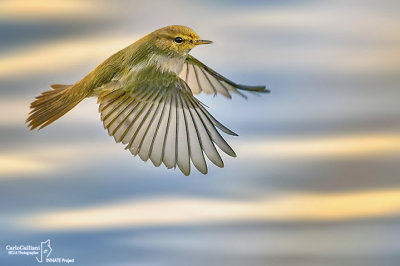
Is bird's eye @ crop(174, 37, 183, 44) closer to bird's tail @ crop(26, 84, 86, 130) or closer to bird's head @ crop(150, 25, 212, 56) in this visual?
bird's head @ crop(150, 25, 212, 56)

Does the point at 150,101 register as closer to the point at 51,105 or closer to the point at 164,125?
the point at 164,125

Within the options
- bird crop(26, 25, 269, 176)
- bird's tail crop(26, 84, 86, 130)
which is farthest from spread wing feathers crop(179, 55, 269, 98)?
bird's tail crop(26, 84, 86, 130)

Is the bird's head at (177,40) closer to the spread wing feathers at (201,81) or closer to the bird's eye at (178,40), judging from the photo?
the bird's eye at (178,40)

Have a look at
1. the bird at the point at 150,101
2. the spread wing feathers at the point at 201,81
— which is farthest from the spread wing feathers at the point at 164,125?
the spread wing feathers at the point at 201,81

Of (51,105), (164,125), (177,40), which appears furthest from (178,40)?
(51,105)

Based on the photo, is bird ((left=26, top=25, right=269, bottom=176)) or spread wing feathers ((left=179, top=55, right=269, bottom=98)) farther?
spread wing feathers ((left=179, top=55, right=269, bottom=98))

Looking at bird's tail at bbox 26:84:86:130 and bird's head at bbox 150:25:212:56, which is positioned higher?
bird's head at bbox 150:25:212:56

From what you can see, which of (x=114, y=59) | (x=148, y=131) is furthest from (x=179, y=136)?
(x=114, y=59)
